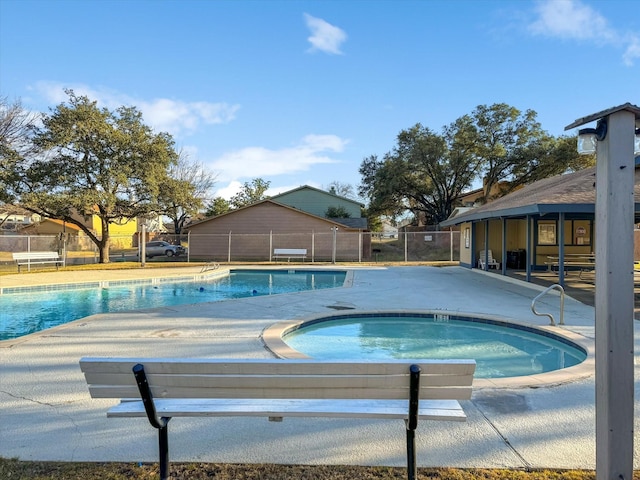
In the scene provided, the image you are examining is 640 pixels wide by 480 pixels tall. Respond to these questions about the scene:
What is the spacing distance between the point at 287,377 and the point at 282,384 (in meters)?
0.05

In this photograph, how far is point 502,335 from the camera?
274 inches

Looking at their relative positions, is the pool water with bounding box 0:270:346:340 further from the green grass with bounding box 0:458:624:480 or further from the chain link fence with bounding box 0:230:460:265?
the chain link fence with bounding box 0:230:460:265

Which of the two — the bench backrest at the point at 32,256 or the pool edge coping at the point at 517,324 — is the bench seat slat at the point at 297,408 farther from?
the bench backrest at the point at 32,256

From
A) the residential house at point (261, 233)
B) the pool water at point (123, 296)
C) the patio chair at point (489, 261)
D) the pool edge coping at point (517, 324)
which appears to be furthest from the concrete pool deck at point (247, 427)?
the residential house at point (261, 233)

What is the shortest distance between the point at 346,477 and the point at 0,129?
27.9 metres

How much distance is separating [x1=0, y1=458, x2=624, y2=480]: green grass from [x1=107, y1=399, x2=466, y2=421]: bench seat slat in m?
0.37

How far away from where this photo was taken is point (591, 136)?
7.07 ft

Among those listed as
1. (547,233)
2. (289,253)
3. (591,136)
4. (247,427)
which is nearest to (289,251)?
(289,253)

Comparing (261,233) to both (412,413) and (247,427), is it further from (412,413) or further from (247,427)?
(412,413)

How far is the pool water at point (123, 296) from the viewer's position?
909cm

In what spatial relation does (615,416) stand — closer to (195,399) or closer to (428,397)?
(428,397)

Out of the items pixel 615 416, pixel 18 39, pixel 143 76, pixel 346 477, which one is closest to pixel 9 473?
pixel 346 477

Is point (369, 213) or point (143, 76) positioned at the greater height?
point (143, 76)

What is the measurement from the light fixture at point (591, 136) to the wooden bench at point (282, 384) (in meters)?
1.31
